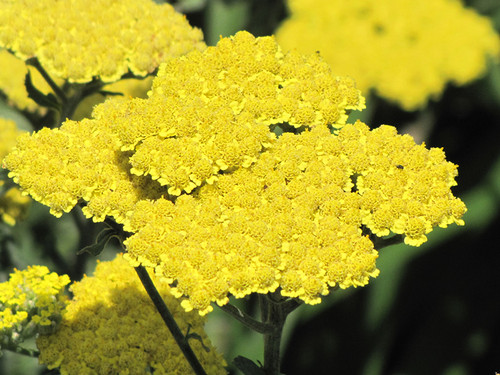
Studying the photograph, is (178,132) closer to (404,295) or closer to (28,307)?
(28,307)

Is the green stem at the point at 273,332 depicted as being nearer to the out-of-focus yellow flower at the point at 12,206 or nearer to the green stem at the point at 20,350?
the green stem at the point at 20,350

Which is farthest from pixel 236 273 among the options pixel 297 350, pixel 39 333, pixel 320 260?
pixel 297 350

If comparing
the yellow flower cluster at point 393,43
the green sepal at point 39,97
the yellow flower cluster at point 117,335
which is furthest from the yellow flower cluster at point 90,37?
the yellow flower cluster at point 393,43

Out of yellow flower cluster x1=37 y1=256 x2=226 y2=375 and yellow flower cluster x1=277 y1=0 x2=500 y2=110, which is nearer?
yellow flower cluster x1=37 y1=256 x2=226 y2=375

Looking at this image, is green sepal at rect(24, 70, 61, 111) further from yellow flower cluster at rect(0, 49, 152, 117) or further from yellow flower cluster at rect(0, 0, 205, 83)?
yellow flower cluster at rect(0, 49, 152, 117)

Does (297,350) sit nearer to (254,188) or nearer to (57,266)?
(57,266)

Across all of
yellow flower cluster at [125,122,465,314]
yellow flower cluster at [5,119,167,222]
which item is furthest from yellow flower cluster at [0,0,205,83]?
yellow flower cluster at [125,122,465,314]
